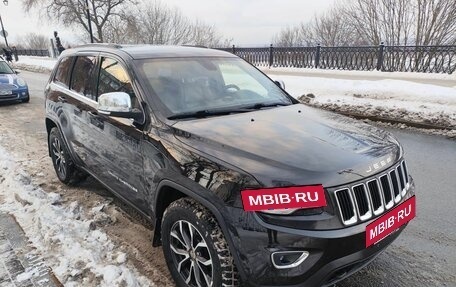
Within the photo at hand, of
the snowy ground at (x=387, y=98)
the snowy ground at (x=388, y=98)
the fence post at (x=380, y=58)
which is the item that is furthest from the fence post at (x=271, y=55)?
the snowy ground at (x=387, y=98)

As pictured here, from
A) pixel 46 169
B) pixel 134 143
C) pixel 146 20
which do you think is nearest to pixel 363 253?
pixel 134 143

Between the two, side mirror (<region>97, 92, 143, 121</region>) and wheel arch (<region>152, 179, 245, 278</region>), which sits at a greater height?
side mirror (<region>97, 92, 143, 121</region>)

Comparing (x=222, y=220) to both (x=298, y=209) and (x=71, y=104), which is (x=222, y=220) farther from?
(x=71, y=104)

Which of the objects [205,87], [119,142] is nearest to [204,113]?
[205,87]

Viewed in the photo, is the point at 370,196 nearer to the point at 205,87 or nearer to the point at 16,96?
the point at 205,87

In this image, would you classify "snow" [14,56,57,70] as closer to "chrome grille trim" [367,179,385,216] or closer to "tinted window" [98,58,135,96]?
"tinted window" [98,58,135,96]

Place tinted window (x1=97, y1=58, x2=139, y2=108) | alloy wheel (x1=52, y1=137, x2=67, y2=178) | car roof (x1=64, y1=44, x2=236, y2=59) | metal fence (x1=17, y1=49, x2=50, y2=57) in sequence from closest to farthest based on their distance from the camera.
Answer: tinted window (x1=97, y1=58, x2=139, y2=108), car roof (x1=64, y1=44, x2=236, y2=59), alloy wheel (x1=52, y1=137, x2=67, y2=178), metal fence (x1=17, y1=49, x2=50, y2=57)

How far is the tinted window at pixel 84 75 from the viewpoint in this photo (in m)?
3.96

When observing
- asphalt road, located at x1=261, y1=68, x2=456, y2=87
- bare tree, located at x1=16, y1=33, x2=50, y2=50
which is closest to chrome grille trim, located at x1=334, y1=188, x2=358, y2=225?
asphalt road, located at x1=261, y1=68, x2=456, y2=87

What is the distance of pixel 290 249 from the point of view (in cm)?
208

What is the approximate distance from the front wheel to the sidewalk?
981 mm

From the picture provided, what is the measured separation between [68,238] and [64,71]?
7.44 ft

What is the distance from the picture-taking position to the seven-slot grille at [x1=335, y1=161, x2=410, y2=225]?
215 centimetres

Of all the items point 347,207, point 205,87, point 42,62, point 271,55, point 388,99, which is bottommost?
point 388,99
